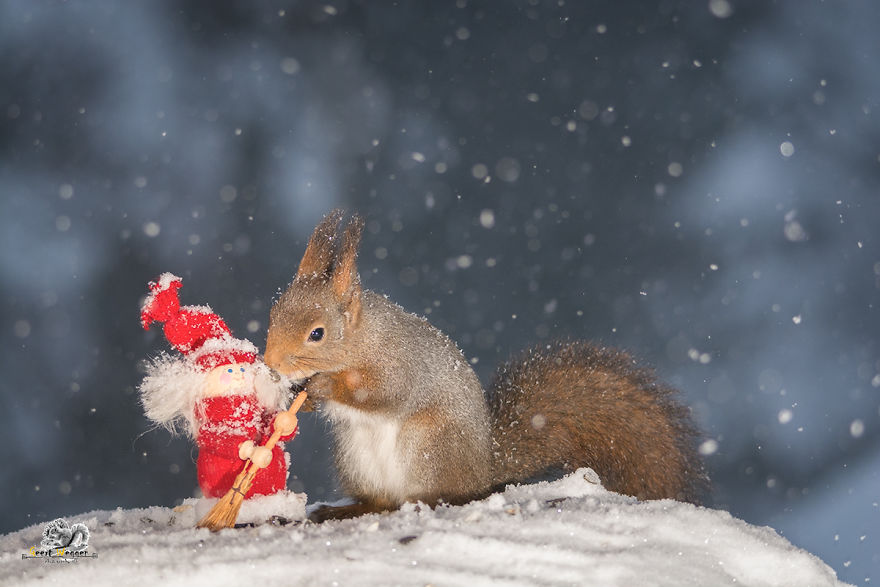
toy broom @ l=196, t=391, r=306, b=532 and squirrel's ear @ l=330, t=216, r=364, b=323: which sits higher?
squirrel's ear @ l=330, t=216, r=364, b=323

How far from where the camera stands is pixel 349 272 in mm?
1449

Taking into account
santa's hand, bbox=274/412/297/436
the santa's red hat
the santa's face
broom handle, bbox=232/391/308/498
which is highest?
the santa's red hat

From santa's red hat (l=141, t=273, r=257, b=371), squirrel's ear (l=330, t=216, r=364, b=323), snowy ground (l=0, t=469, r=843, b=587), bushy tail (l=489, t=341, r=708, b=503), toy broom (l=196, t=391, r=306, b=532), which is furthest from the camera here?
bushy tail (l=489, t=341, r=708, b=503)

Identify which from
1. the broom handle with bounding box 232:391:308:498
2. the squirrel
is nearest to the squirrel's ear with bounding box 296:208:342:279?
the squirrel

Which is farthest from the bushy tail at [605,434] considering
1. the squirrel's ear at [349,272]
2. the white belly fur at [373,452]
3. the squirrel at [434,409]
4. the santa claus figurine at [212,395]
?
the santa claus figurine at [212,395]

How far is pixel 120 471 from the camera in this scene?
241 centimetres

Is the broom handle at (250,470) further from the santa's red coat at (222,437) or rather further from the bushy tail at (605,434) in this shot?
the bushy tail at (605,434)

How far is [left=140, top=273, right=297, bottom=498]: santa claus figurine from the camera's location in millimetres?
1258

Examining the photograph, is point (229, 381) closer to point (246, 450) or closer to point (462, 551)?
point (246, 450)

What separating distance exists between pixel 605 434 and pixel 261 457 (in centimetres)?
73

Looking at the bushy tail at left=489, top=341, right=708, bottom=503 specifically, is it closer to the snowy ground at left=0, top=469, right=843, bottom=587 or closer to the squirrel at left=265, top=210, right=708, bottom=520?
the squirrel at left=265, top=210, right=708, bottom=520

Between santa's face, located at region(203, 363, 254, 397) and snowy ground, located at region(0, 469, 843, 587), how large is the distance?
7.3 inches

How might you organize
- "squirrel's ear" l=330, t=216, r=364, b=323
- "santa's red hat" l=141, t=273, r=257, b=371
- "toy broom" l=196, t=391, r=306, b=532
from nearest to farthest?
"toy broom" l=196, t=391, r=306, b=532 < "santa's red hat" l=141, t=273, r=257, b=371 < "squirrel's ear" l=330, t=216, r=364, b=323

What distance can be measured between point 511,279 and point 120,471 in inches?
50.3
